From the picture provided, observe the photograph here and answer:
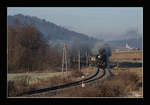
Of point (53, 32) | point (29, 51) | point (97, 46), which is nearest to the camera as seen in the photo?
point (97, 46)

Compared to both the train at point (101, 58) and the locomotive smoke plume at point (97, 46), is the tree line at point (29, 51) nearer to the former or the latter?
the locomotive smoke plume at point (97, 46)

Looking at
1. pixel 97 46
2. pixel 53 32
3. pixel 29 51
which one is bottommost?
pixel 29 51

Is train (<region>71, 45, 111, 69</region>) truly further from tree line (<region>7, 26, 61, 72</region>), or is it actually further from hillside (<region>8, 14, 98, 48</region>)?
tree line (<region>7, 26, 61, 72</region>)

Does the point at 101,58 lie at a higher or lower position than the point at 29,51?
lower

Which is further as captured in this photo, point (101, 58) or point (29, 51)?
point (29, 51)

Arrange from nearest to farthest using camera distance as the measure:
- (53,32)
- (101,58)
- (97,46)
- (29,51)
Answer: (97,46)
(101,58)
(53,32)
(29,51)

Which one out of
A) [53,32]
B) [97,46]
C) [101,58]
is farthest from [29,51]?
[101,58]

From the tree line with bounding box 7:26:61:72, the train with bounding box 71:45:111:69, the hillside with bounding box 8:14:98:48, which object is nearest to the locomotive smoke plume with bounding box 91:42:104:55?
the train with bounding box 71:45:111:69

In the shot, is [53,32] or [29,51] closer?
[53,32]

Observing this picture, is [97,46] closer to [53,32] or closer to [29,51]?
[53,32]

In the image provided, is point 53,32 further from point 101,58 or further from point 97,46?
point 101,58
